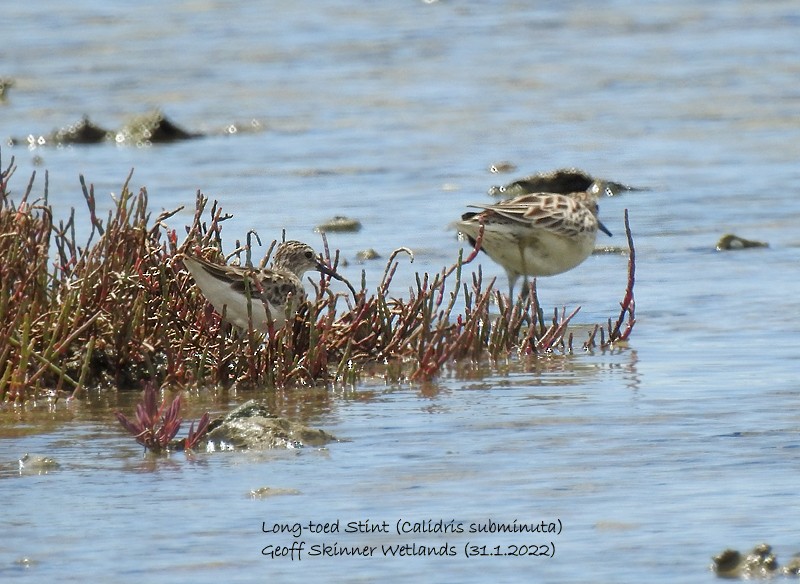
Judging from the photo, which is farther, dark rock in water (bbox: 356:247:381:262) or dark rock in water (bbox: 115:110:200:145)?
dark rock in water (bbox: 115:110:200:145)

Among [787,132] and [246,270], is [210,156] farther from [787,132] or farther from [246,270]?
[246,270]

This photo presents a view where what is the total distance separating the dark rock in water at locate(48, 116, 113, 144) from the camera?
73.2 ft

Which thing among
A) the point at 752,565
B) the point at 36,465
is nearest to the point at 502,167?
the point at 36,465

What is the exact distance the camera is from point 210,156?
68.9ft

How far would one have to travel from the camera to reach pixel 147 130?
21.9m

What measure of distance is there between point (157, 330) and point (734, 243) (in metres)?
5.93

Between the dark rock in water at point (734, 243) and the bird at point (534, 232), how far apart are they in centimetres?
231

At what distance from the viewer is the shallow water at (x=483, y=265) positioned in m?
6.90

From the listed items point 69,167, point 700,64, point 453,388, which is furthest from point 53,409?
point 700,64

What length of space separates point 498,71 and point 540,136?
224 inches

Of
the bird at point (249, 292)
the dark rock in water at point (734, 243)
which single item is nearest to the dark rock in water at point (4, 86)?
the dark rock in water at point (734, 243)

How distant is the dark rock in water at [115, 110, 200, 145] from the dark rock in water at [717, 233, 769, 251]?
9346 millimetres

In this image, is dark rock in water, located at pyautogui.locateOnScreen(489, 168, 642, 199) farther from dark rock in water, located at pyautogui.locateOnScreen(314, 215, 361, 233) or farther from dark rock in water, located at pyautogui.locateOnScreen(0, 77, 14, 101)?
dark rock in water, located at pyautogui.locateOnScreen(0, 77, 14, 101)

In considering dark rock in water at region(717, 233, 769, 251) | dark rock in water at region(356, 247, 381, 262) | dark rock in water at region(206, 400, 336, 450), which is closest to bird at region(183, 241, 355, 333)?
dark rock in water at region(206, 400, 336, 450)
